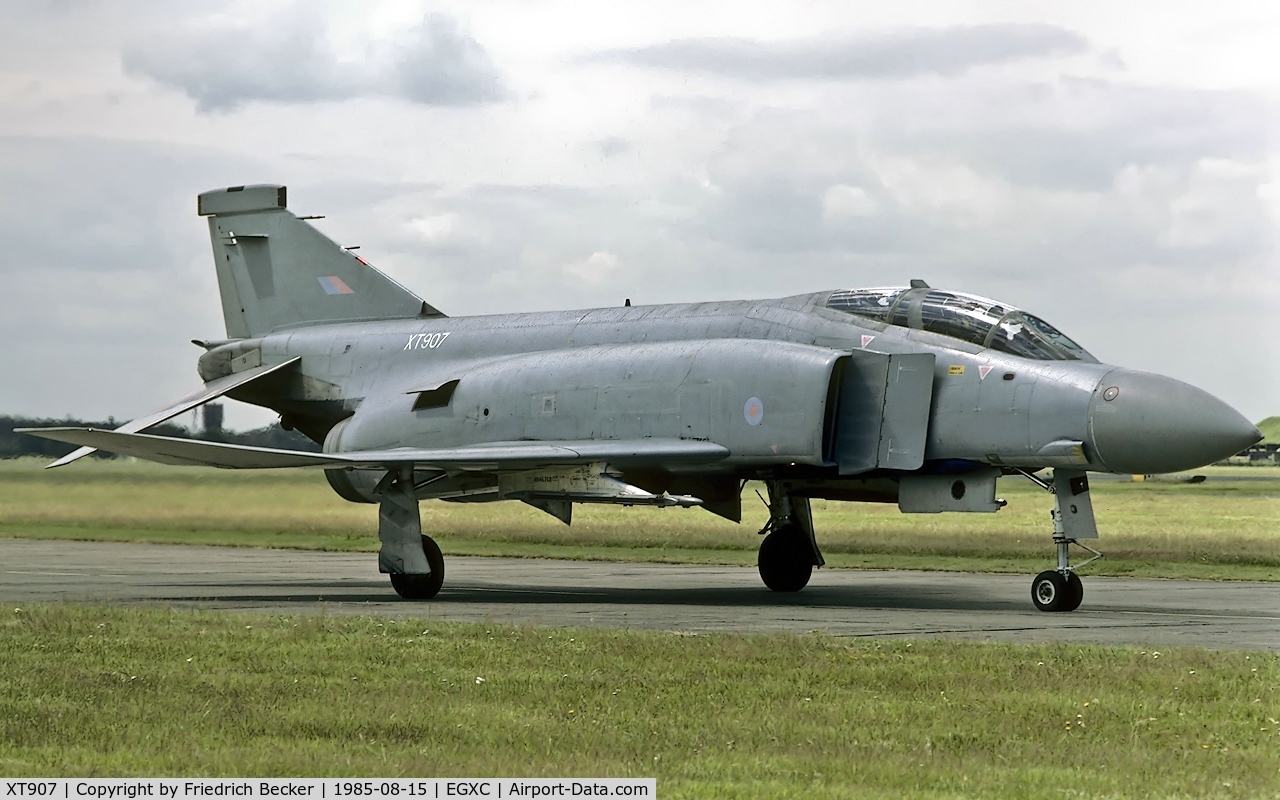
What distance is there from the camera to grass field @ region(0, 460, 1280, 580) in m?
22.5

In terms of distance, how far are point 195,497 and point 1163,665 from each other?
17228mm

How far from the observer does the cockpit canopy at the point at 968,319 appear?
1421 centimetres

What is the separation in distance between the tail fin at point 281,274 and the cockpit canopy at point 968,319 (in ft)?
23.7

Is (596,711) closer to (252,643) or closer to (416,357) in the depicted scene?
(252,643)

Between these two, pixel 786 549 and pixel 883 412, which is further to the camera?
pixel 786 549

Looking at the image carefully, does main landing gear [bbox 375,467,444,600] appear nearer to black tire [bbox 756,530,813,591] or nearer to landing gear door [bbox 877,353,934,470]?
black tire [bbox 756,530,813,591]

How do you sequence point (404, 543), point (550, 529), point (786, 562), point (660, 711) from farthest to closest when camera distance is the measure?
point (550, 529) < point (786, 562) < point (404, 543) < point (660, 711)

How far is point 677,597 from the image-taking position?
16.0 m

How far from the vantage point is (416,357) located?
1869 centimetres

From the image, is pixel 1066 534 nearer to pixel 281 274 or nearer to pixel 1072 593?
pixel 1072 593

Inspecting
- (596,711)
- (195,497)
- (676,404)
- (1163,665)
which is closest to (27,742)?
(596,711)

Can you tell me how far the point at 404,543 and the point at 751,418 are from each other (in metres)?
3.98
